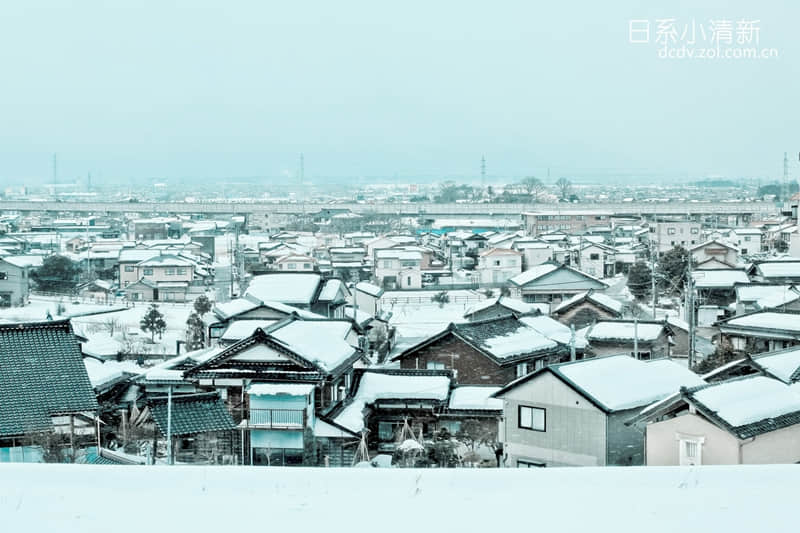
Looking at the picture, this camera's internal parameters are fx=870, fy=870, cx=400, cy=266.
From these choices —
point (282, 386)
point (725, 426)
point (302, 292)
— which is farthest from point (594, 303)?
point (725, 426)

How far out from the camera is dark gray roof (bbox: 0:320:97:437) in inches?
198

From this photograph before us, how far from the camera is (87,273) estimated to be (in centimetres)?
2053

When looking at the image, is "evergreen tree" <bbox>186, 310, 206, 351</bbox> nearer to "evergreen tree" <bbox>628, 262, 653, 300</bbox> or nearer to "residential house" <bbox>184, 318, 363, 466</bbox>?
"residential house" <bbox>184, 318, 363, 466</bbox>

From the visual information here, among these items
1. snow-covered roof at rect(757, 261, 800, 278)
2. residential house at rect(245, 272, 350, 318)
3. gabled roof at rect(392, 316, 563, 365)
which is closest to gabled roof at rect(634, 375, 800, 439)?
gabled roof at rect(392, 316, 563, 365)

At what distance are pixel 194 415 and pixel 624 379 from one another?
9.22ft

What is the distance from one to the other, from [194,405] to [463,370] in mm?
2874

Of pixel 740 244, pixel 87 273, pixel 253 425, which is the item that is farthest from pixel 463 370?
pixel 740 244

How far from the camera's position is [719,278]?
13.3 meters

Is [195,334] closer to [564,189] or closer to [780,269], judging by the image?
[780,269]

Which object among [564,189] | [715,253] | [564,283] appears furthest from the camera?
[564,189]

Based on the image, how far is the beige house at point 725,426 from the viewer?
4.09 meters

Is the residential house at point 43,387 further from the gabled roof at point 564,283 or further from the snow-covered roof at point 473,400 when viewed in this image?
the gabled roof at point 564,283

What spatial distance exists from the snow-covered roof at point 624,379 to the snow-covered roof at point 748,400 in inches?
28.8

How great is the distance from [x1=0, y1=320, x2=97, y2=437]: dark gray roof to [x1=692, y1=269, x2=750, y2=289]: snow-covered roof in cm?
982
